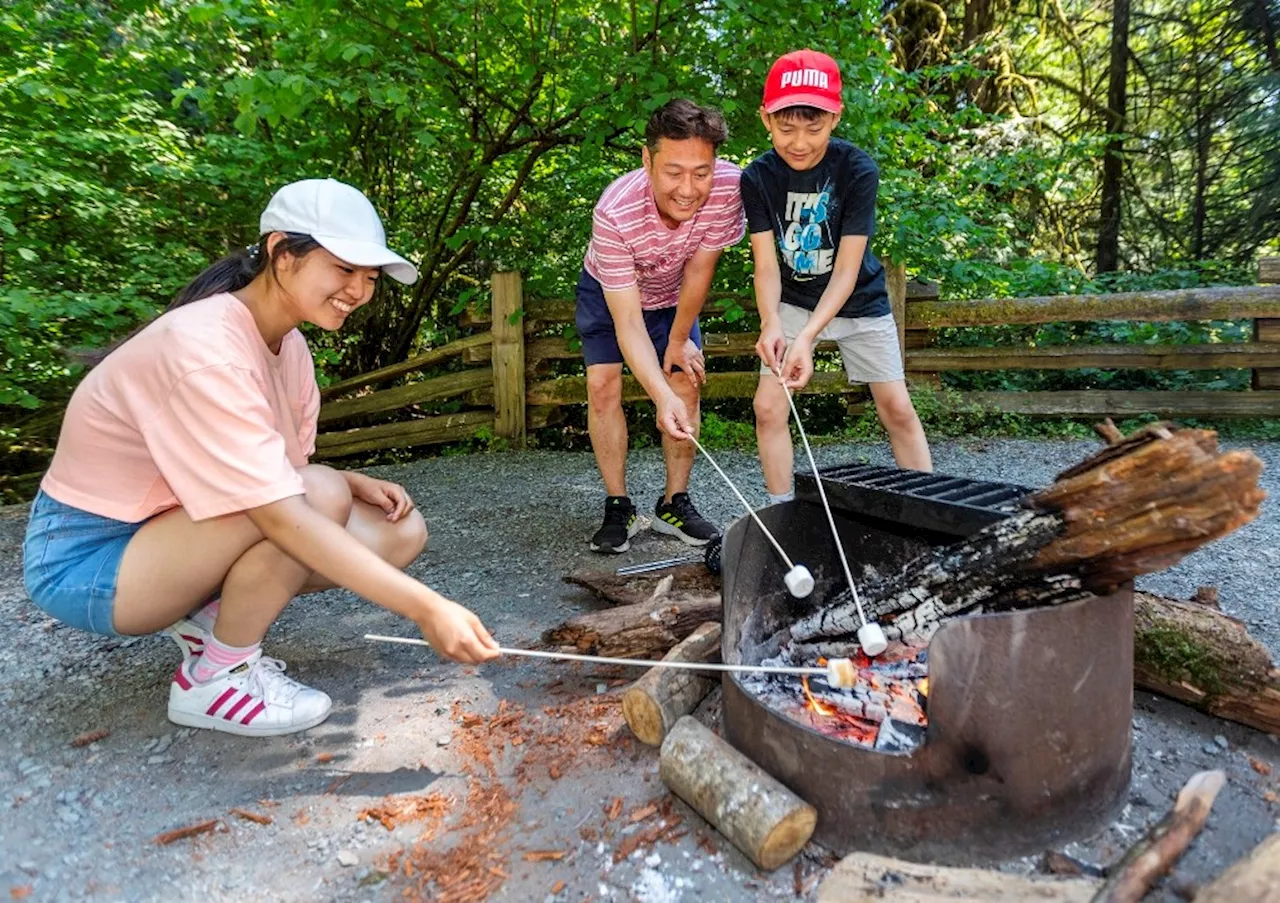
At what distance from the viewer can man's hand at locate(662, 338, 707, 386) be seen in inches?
149

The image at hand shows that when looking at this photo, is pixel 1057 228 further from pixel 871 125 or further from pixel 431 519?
pixel 431 519

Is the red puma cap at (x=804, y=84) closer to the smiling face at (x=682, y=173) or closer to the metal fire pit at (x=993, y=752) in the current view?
the smiling face at (x=682, y=173)

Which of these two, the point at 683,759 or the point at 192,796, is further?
the point at 192,796

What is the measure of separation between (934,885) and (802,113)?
263 cm

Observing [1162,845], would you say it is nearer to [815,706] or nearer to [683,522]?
[815,706]

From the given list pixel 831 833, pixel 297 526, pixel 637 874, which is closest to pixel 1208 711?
pixel 831 833

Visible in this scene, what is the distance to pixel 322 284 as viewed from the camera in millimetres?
2217

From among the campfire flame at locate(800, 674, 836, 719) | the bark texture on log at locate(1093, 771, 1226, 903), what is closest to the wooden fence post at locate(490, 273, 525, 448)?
the campfire flame at locate(800, 674, 836, 719)

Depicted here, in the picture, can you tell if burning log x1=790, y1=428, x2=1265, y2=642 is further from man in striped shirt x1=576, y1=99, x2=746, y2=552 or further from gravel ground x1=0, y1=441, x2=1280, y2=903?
man in striped shirt x1=576, y1=99, x2=746, y2=552

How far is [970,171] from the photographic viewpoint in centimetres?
843

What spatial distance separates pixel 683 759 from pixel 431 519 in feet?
10.3

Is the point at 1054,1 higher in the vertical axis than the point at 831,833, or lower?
higher

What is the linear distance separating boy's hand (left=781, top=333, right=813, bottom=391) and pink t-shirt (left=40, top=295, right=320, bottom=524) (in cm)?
178

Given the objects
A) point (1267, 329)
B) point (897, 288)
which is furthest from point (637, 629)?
point (1267, 329)
